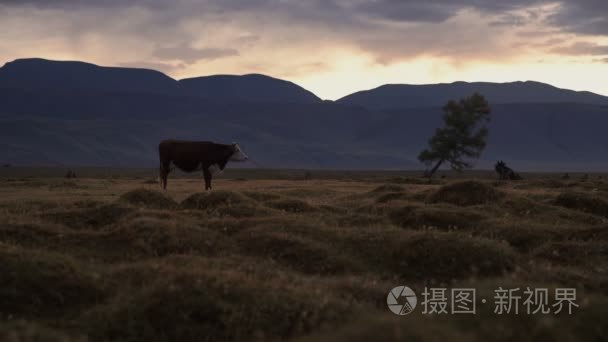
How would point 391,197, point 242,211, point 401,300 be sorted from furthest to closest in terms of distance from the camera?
point 391,197, point 242,211, point 401,300

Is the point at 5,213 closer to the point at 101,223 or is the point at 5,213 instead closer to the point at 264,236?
the point at 101,223

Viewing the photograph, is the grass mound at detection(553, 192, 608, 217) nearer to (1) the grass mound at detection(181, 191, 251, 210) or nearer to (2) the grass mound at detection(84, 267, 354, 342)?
(1) the grass mound at detection(181, 191, 251, 210)

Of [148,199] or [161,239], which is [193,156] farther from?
[161,239]

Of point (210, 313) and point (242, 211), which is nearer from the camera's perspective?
point (210, 313)

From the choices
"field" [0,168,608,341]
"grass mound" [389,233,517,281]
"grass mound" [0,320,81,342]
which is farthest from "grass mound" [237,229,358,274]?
"grass mound" [0,320,81,342]

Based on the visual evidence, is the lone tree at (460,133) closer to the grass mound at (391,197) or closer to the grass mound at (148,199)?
A: the grass mound at (391,197)

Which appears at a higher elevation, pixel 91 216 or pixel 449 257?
pixel 91 216

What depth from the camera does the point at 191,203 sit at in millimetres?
22266

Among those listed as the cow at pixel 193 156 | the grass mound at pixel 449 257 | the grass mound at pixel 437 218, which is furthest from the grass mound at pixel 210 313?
the cow at pixel 193 156

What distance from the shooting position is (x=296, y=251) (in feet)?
50.0

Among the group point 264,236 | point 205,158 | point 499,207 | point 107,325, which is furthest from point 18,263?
point 205,158

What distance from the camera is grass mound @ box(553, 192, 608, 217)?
949 inches

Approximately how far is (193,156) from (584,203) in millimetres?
16397

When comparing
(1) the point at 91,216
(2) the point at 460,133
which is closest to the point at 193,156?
(1) the point at 91,216
